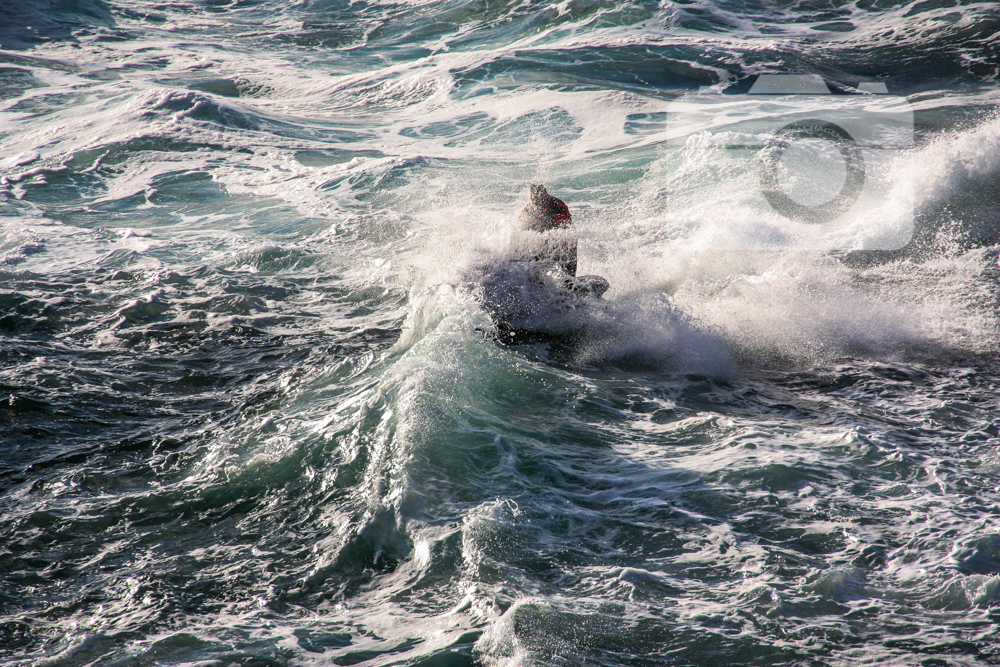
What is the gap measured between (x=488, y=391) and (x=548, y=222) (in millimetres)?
3174

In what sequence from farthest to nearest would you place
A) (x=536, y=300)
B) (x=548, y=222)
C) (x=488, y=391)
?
(x=548, y=222), (x=536, y=300), (x=488, y=391)

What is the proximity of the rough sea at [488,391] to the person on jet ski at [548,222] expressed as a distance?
352 mm

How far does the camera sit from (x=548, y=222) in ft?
27.9

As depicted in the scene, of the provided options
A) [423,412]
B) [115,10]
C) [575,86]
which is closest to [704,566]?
[423,412]

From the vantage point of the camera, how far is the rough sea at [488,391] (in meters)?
3.68

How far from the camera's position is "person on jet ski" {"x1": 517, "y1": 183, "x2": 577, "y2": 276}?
27.6 ft

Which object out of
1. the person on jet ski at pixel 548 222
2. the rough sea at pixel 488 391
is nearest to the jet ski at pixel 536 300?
the rough sea at pixel 488 391

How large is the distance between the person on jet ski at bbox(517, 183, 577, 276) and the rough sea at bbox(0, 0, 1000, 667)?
1.16 ft

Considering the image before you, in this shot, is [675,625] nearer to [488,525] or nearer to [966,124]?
[488,525]

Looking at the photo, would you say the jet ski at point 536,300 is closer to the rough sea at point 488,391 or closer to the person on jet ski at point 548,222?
the rough sea at point 488,391

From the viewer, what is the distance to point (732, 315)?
25.0 feet

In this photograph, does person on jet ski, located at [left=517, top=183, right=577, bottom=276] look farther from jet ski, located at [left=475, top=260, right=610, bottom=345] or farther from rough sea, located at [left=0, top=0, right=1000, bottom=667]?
rough sea, located at [left=0, top=0, right=1000, bottom=667]

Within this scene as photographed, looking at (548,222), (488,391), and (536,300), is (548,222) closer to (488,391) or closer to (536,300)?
(536,300)

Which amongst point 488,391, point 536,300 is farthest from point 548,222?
point 488,391
